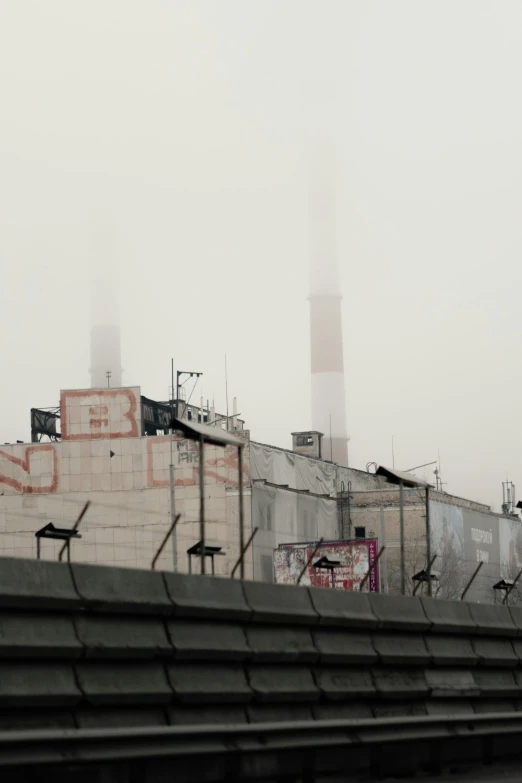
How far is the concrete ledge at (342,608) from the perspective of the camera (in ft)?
46.3

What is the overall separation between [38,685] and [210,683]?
7.22 ft

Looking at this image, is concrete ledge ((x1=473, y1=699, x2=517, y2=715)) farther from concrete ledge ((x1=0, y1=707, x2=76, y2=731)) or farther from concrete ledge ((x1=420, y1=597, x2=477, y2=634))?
concrete ledge ((x1=0, y1=707, x2=76, y2=731))

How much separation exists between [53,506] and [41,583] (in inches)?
2933

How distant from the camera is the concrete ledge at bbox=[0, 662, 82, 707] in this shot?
33.4 ft

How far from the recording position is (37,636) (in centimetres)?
1052

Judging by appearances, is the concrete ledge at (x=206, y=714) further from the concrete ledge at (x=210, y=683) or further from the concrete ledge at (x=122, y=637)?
the concrete ledge at (x=122, y=637)

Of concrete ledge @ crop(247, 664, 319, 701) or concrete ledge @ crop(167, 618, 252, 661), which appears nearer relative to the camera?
concrete ledge @ crop(167, 618, 252, 661)

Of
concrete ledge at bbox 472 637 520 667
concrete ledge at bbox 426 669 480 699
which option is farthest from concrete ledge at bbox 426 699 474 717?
concrete ledge at bbox 472 637 520 667

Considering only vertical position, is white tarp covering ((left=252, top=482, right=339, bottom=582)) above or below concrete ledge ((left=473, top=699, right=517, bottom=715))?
above

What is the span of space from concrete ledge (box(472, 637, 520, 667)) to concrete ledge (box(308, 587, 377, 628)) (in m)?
2.80

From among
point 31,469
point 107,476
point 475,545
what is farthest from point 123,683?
point 475,545

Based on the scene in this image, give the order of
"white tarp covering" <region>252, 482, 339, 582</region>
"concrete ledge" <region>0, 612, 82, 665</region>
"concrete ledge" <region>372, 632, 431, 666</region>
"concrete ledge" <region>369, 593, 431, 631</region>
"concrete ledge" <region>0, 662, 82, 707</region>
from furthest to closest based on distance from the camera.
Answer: "white tarp covering" <region>252, 482, 339, 582</region>
"concrete ledge" <region>369, 593, 431, 631</region>
"concrete ledge" <region>372, 632, 431, 666</region>
"concrete ledge" <region>0, 612, 82, 665</region>
"concrete ledge" <region>0, 662, 82, 707</region>

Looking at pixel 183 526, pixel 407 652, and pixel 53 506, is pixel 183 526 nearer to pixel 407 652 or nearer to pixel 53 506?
pixel 53 506

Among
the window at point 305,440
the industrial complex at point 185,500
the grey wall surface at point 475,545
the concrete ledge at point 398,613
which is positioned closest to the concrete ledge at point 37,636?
the concrete ledge at point 398,613
